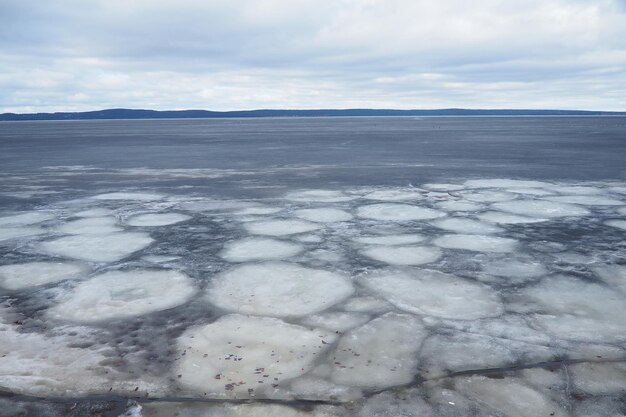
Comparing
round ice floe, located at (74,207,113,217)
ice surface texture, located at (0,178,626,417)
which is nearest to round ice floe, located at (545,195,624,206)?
ice surface texture, located at (0,178,626,417)

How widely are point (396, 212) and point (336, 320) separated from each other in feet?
13.3

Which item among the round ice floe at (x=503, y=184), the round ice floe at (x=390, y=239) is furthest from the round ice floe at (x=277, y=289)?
the round ice floe at (x=503, y=184)

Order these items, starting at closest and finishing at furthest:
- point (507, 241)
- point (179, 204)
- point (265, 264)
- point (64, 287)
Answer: point (64, 287) < point (265, 264) < point (507, 241) < point (179, 204)

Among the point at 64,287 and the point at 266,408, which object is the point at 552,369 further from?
the point at 64,287

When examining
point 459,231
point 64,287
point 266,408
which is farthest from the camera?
point 459,231

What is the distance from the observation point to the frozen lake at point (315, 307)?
275cm

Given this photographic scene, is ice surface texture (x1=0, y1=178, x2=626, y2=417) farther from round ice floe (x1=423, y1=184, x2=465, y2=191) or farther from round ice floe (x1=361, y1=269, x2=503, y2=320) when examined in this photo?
round ice floe (x1=423, y1=184, x2=465, y2=191)

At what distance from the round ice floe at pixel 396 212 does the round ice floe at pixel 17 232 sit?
4453mm

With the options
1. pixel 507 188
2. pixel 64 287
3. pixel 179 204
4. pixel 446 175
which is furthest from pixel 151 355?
pixel 446 175

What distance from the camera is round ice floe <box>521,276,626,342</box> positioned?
3.47 m

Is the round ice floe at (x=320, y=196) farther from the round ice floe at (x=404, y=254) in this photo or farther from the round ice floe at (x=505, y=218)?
the round ice floe at (x=404, y=254)

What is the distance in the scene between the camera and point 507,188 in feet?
32.2

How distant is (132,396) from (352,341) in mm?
1431

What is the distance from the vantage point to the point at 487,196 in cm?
890
